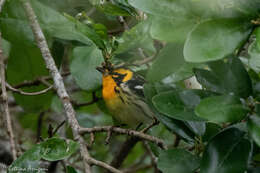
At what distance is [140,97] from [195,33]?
5.51ft

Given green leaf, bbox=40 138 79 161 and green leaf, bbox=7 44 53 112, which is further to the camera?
green leaf, bbox=7 44 53 112

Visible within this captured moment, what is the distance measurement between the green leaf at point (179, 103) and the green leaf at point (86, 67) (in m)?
0.94

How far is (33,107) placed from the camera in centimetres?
311

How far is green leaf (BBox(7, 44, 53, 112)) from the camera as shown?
286cm

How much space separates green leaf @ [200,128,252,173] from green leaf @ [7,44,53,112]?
1.81m

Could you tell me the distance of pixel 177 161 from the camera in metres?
1.39

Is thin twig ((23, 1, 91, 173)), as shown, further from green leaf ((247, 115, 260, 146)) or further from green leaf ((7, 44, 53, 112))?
green leaf ((247, 115, 260, 146))

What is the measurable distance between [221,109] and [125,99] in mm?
1678

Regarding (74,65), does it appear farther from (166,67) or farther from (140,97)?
(166,67)

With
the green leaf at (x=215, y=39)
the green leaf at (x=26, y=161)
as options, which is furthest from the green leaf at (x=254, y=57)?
the green leaf at (x=26, y=161)

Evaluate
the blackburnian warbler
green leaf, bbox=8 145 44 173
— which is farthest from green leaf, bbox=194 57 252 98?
the blackburnian warbler

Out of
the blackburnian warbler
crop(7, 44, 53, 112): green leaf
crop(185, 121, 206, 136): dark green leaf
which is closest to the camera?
crop(185, 121, 206, 136): dark green leaf

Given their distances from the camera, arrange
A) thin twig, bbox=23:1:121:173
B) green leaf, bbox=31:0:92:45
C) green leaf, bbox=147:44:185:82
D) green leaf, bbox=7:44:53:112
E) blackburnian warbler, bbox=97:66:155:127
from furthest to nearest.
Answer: green leaf, bbox=7:44:53:112 → blackburnian warbler, bbox=97:66:155:127 → green leaf, bbox=31:0:92:45 → thin twig, bbox=23:1:121:173 → green leaf, bbox=147:44:185:82

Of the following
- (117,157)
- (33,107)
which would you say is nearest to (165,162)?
(117,157)
